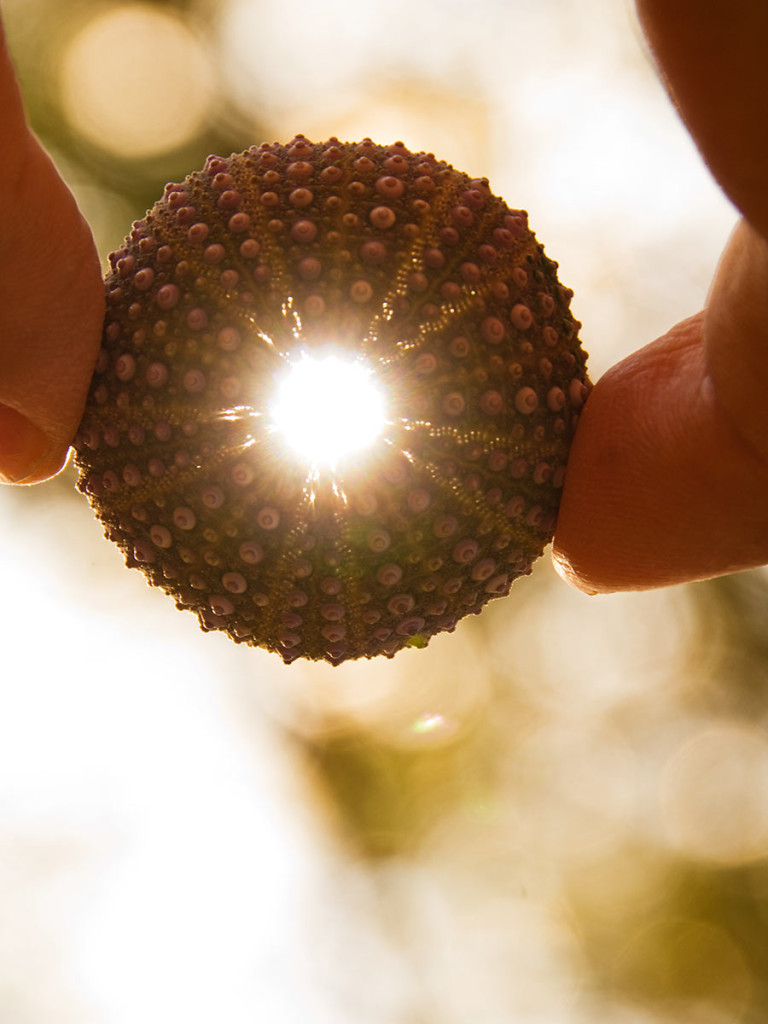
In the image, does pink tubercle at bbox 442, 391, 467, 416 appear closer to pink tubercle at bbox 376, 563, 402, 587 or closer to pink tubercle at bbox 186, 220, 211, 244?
pink tubercle at bbox 376, 563, 402, 587

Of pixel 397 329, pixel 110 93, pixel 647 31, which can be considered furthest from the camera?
pixel 110 93

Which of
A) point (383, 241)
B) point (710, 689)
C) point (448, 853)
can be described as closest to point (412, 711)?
point (448, 853)

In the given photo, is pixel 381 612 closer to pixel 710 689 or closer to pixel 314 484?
pixel 314 484

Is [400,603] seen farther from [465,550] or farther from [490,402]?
[490,402]

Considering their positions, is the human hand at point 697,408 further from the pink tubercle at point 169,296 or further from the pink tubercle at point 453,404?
the pink tubercle at point 169,296

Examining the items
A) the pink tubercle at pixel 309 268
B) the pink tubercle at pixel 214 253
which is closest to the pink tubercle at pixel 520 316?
the pink tubercle at pixel 309 268

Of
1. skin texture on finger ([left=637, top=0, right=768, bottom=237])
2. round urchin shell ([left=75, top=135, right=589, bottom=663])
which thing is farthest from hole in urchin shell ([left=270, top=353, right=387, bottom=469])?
skin texture on finger ([left=637, top=0, right=768, bottom=237])
